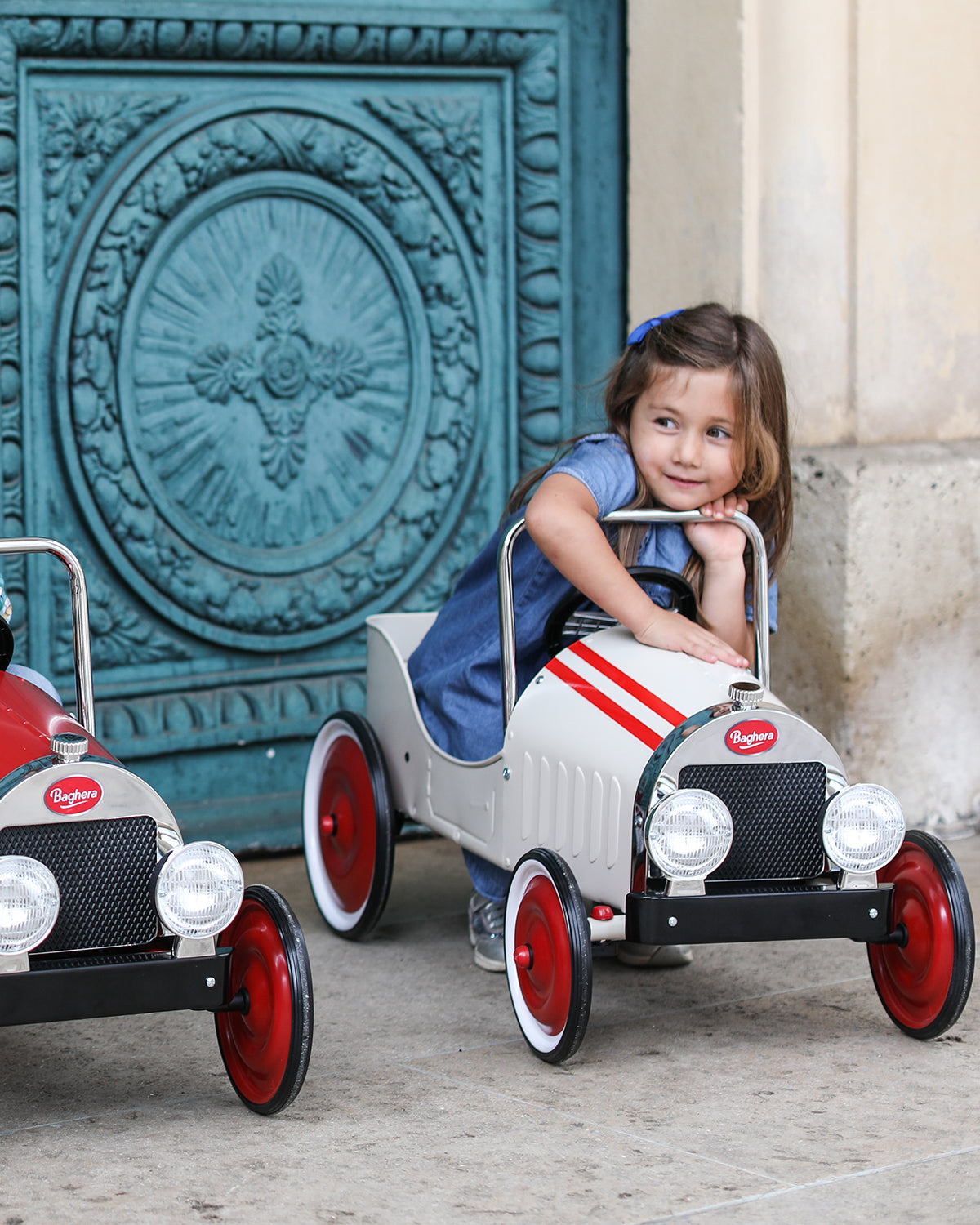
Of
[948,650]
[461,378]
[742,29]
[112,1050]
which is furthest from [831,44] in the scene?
[112,1050]

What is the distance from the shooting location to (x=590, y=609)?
131 inches

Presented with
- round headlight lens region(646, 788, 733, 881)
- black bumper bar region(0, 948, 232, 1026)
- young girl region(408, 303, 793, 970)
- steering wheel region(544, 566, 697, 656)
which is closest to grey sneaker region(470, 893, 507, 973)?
young girl region(408, 303, 793, 970)

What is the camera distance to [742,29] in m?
A: 4.23

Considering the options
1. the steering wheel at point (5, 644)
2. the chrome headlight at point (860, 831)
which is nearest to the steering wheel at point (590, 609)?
the chrome headlight at point (860, 831)

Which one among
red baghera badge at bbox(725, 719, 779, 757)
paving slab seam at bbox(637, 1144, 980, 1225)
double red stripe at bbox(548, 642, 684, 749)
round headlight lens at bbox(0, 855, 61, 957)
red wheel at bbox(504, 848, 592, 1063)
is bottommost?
paving slab seam at bbox(637, 1144, 980, 1225)

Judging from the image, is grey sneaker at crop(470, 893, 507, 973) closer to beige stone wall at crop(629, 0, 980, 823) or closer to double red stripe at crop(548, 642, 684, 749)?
double red stripe at crop(548, 642, 684, 749)

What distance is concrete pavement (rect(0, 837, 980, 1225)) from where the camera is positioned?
2287 millimetres

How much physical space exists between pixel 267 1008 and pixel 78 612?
762mm

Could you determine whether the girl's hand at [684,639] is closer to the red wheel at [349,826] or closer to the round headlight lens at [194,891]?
the red wheel at [349,826]

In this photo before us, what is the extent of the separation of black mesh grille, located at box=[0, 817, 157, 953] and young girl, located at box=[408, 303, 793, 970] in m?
0.98

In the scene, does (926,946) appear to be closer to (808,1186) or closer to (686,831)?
(686,831)

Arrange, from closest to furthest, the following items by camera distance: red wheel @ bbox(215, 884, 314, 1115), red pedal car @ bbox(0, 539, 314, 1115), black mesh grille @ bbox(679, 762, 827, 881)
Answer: red pedal car @ bbox(0, 539, 314, 1115) < red wheel @ bbox(215, 884, 314, 1115) < black mesh grille @ bbox(679, 762, 827, 881)

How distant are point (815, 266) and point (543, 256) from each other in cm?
71

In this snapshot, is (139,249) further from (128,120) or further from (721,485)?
(721,485)
